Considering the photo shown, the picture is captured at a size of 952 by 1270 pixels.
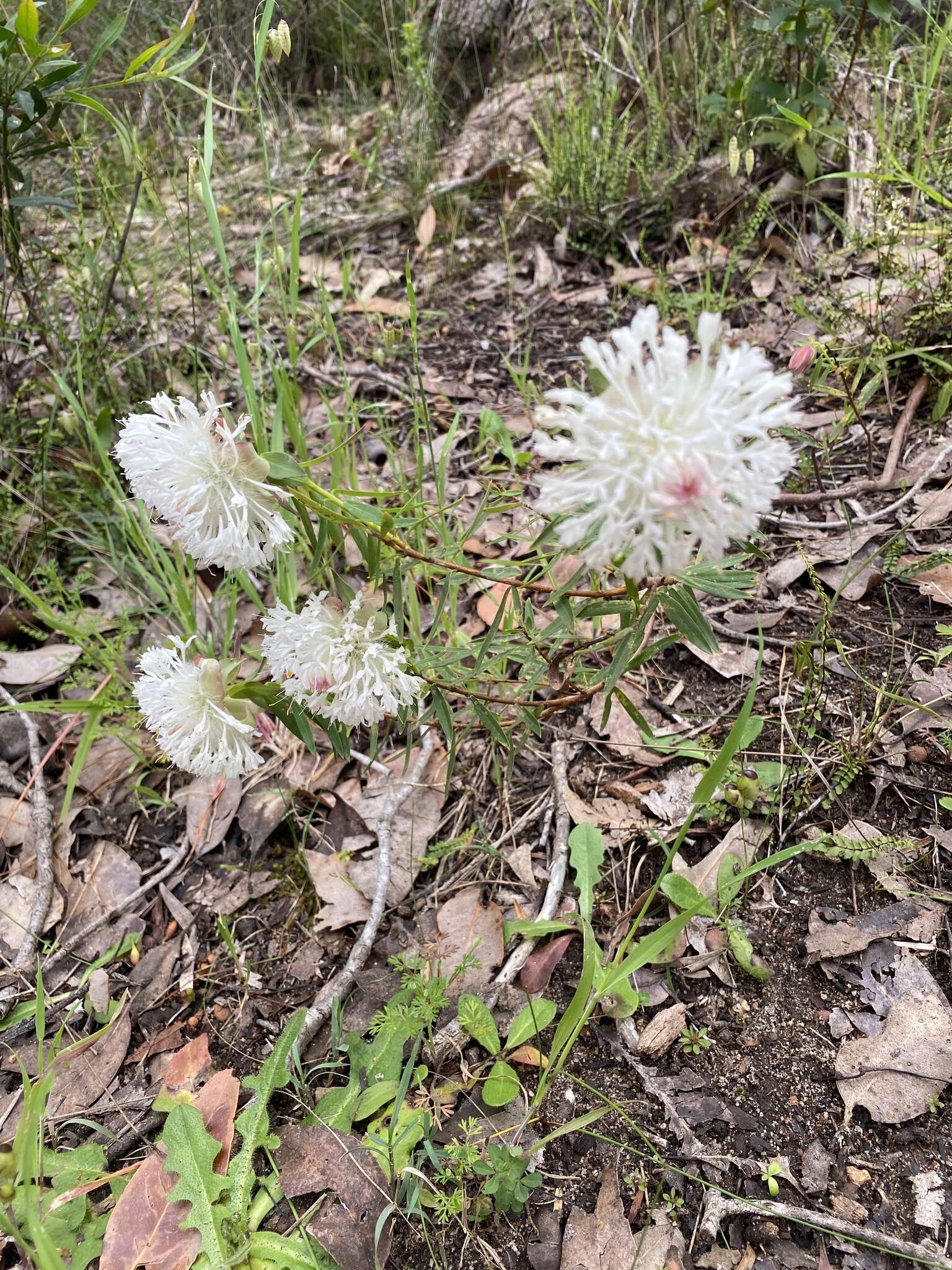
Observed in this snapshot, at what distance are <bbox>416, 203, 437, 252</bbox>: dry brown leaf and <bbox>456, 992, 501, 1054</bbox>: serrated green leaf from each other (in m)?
3.38

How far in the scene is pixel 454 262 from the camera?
12.1 ft

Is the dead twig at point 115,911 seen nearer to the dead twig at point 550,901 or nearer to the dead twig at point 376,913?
the dead twig at point 376,913

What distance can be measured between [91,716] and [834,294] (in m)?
2.70

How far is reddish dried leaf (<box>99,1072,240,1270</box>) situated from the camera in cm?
145

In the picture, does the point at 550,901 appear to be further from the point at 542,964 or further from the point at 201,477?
the point at 201,477

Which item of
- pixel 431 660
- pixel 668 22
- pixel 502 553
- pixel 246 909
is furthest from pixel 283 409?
pixel 668 22

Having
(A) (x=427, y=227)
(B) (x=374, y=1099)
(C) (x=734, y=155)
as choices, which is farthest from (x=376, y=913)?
(A) (x=427, y=227)

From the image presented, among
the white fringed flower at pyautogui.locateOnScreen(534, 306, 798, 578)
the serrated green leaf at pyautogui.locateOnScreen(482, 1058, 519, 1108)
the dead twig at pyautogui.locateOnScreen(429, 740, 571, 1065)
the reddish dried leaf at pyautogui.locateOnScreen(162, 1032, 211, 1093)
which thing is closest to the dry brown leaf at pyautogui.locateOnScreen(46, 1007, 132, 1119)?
the reddish dried leaf at pyautogui.locateOnScreen(162, 1032, 211, 1093)

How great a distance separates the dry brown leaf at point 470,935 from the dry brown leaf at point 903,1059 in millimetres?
698

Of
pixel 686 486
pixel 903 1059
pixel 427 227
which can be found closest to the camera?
pixel 686 486

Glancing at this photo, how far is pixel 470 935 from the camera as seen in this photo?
6.00ft

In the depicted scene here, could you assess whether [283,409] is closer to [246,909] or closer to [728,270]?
[246,909]

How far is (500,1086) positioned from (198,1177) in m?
0.58

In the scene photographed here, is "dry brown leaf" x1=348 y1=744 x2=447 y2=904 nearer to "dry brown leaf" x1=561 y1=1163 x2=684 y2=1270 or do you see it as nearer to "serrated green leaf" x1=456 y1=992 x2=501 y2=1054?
"serrated green leaf" x1=456 y1=992 x2=501 y2=1054
